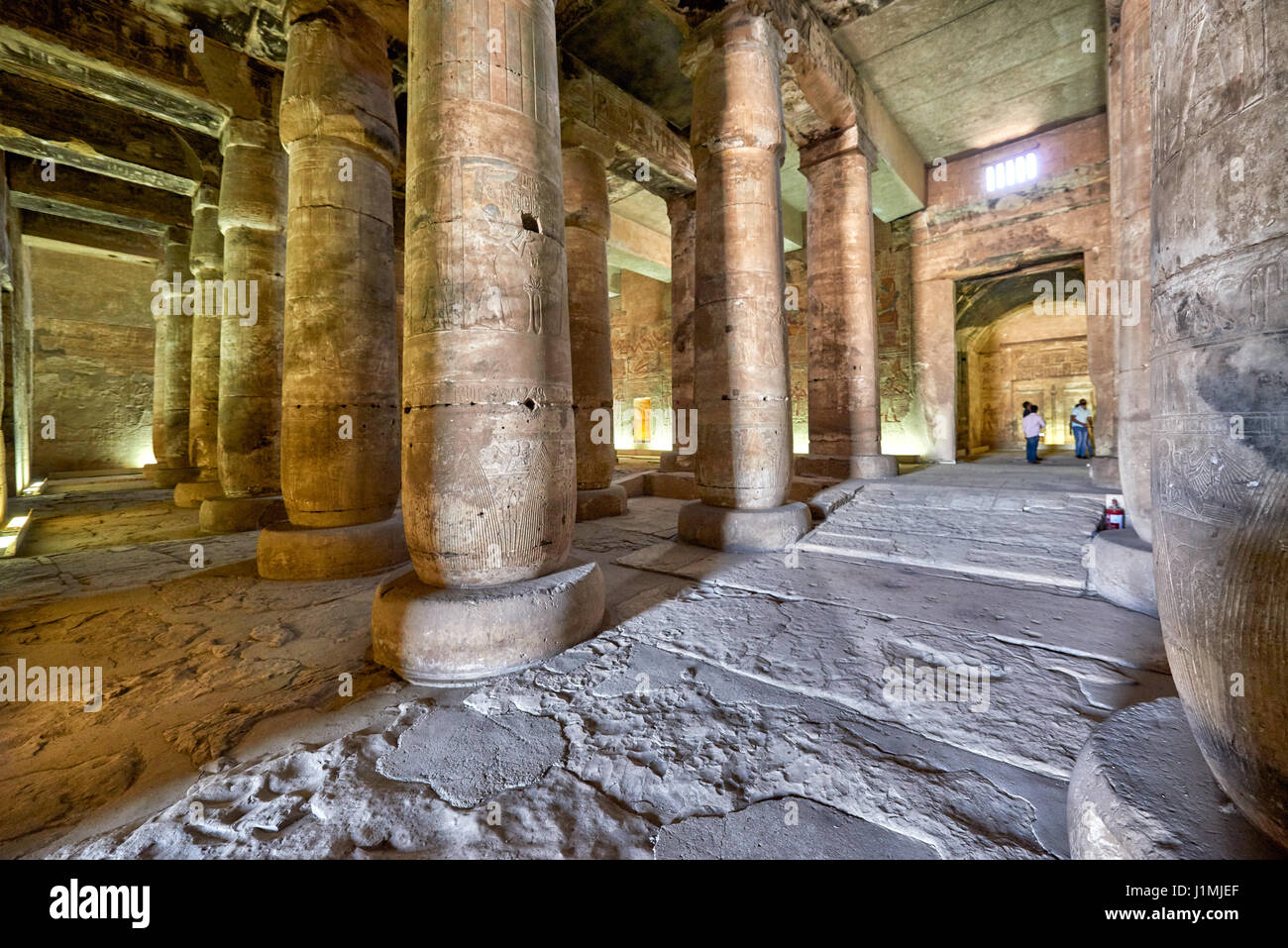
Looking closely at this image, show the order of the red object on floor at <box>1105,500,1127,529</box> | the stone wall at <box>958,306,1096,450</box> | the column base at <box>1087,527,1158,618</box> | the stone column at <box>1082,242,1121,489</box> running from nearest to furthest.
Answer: the column base at <box>1087,527,1158,618</box> → the red object on floor at <box>1105,500,1127,529</box> → the stone column at <box>1082,242,1121,489</box> → the stone wall at <box>958,306,1096,450</box>

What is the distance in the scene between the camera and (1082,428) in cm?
1074

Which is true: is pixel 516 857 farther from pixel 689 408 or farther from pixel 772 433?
pixel 689 408

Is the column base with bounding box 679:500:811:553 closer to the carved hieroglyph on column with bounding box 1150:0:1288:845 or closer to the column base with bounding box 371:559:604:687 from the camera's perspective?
the column base with bounding box 371:559:604:687

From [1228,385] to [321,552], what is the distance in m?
5.06

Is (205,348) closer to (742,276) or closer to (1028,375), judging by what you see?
(742,276)

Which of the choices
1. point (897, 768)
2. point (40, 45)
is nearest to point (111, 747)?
point (897, 768)

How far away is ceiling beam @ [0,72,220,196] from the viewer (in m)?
7.21

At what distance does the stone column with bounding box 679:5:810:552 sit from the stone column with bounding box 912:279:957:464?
8369 mm

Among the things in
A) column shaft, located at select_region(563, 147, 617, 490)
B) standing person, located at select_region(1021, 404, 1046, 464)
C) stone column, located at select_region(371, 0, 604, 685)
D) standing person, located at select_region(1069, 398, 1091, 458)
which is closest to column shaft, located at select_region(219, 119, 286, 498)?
column shaft, located at select_region(563, 147, 617, 490)

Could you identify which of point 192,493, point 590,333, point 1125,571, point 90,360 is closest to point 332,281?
point 590,333

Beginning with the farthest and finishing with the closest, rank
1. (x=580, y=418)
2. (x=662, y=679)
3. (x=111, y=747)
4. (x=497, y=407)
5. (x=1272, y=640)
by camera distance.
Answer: (x=580, y=418) → (x=497, y=407) → (x=662, y=679) → (x=111, y=747) → (x=1272, y=640)

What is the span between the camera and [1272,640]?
3.30 feet

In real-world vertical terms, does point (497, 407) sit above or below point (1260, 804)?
above
